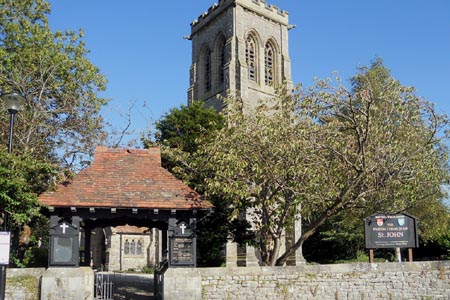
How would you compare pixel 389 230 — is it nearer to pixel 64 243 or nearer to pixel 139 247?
pixel 64 243

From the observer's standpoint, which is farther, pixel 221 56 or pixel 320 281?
pixel 221 56

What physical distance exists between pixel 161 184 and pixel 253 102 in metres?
26.4

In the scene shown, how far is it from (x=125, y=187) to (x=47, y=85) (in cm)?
841

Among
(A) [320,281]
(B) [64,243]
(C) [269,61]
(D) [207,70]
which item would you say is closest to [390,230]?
(A) [320,281]

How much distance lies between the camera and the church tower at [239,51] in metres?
41.5

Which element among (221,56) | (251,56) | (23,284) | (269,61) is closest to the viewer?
(23,284)

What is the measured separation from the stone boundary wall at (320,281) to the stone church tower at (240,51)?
25493mm

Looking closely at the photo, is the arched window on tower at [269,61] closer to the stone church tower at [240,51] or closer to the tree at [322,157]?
the stone church tower at [240,51]

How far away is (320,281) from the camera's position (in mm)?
15492

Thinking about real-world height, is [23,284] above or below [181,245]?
below

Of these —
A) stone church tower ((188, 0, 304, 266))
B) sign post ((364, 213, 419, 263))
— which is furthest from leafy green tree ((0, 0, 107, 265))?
stone church tower ((188, 0, 304, 266))

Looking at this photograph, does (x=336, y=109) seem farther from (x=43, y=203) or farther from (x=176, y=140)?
(x=176, y=140)

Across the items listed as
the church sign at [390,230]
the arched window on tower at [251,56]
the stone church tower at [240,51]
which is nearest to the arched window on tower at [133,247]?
the stone church tower at [240,51]

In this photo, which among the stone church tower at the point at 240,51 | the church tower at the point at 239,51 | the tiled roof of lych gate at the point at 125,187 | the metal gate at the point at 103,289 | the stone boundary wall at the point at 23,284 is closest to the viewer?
the stone boundary wall at the point at 23,284
